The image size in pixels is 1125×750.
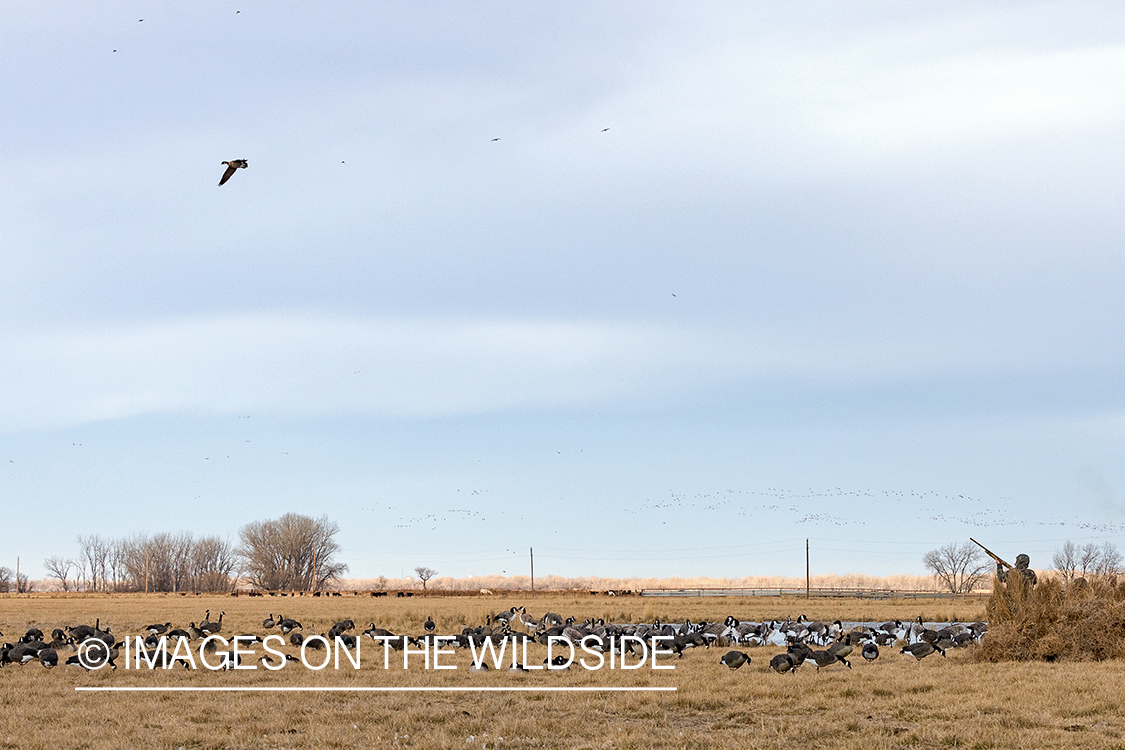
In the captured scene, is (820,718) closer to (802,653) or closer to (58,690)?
(802,653)

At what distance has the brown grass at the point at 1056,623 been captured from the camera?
72.9ft

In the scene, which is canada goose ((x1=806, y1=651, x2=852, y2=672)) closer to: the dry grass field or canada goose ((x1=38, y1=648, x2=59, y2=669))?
the dry grass field

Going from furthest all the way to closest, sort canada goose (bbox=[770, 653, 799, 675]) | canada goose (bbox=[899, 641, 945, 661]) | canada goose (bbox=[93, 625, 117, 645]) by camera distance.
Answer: canada goose (bbox=[899, 641, 945, 661])
canada goose (bbox=[93, 625, 117, 645])
canada goose (bbox=[770, 653, 799, 675])

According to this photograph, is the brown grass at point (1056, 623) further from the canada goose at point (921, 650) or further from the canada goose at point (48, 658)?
the canada goose at point (48, 658)

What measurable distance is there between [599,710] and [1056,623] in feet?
41.3

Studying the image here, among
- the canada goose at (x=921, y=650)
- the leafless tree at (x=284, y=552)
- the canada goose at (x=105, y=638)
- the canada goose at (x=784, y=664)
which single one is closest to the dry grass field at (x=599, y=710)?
the canada goose at (x=784, y=664)

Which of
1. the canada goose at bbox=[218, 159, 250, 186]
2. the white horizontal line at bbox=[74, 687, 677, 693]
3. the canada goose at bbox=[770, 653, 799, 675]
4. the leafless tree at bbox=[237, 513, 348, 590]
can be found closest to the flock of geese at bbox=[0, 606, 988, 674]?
the canada goose at bbox=[770, 653, 799, 675]

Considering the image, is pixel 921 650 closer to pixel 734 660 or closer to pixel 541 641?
pixel 734 660

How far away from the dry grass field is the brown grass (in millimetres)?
1071

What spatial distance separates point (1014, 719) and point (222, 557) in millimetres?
156998

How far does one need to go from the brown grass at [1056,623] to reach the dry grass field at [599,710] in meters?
1.07

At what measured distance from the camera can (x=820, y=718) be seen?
14.9 meters

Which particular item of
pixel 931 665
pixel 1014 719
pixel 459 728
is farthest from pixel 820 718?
pixel 931 665

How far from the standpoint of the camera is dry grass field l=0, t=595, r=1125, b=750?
43.3 feet
